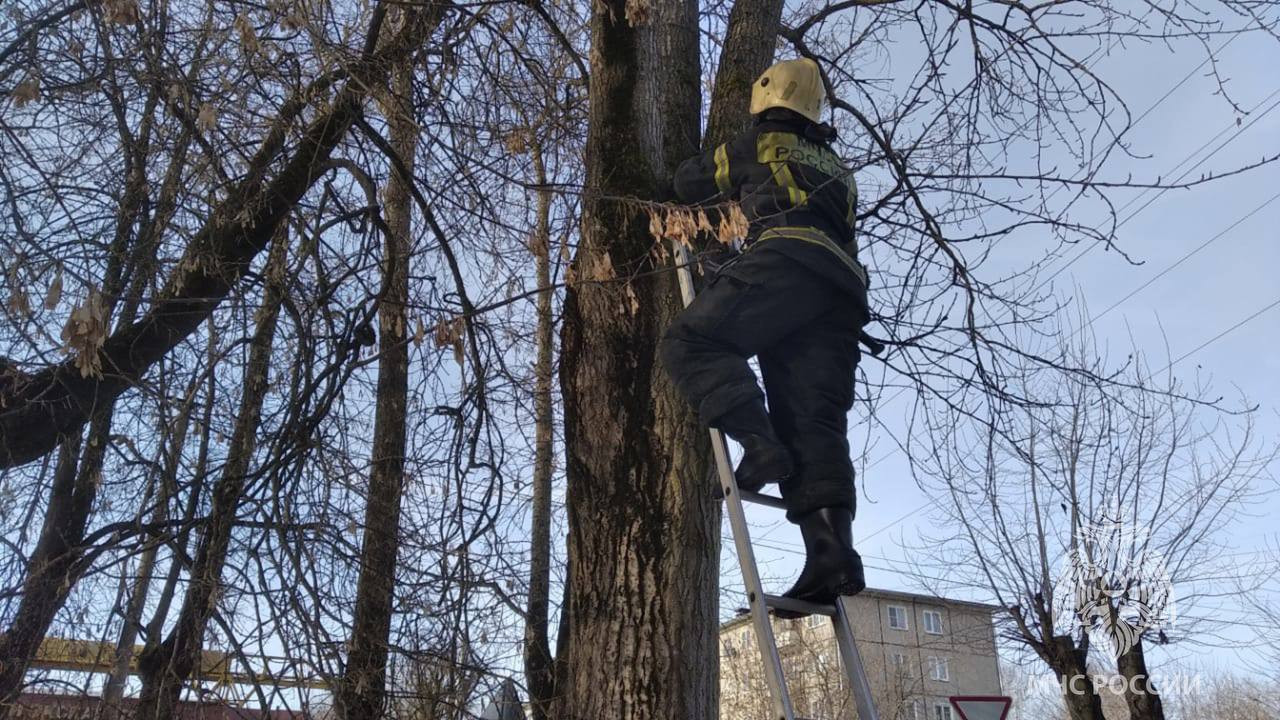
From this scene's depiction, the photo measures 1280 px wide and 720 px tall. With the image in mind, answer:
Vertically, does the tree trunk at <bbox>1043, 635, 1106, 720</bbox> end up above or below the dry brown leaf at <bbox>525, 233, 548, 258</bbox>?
below

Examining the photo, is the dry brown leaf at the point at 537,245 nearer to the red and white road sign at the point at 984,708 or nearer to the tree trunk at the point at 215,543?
the tree trunk at the point at 215,543

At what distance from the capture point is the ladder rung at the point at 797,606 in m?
2.86

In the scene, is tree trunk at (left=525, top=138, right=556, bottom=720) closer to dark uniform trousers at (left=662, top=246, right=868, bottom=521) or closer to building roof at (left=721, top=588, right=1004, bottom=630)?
dark uniform trousers at (left=662, top=246, right=868, bottom=521)

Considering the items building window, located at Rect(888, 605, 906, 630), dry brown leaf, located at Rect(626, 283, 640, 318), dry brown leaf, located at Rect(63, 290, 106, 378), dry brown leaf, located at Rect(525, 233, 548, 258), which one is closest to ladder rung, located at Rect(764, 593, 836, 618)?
dry brown leaf, located at Rect(626, 283, 640, 318)

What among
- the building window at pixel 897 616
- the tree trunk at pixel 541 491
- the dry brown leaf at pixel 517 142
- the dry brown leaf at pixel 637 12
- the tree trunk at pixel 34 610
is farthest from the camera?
the building window at pixel 897 616

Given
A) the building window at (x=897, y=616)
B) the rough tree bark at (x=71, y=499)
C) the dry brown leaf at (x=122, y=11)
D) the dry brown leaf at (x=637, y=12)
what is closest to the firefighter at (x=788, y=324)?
the dry brown leaf at (x=637, y=12)

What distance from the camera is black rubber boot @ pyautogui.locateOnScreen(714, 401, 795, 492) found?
3035 millimetres

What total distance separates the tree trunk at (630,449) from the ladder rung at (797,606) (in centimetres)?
20

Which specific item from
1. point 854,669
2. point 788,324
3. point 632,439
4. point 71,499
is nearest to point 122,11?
point 632,439

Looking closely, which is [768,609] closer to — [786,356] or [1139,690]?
[786,356]

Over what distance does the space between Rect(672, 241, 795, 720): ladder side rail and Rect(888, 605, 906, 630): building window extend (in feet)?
84.6

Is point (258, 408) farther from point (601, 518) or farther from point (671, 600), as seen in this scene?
point (671, 600)

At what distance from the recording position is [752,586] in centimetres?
277

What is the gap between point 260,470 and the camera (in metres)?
4.18
